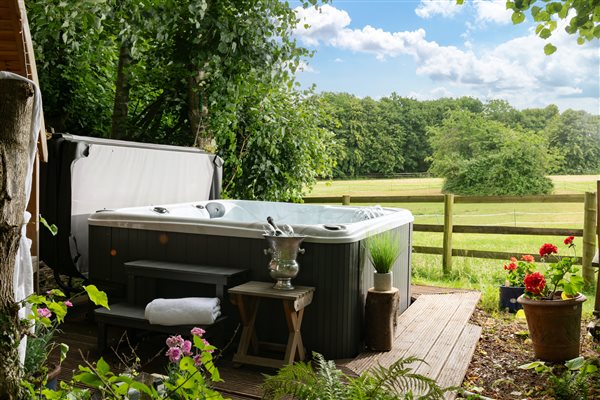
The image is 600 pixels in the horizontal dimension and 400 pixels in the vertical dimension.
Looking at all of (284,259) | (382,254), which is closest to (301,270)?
(284,259)

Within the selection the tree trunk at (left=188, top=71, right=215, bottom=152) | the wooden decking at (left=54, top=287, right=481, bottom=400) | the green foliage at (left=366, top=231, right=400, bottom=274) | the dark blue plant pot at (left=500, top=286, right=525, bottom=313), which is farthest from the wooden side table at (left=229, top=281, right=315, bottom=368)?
the tree trunk at (left=188, top=71, right=215, bottom=152)

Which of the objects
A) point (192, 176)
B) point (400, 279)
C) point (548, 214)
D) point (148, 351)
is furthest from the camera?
point (548, 214)

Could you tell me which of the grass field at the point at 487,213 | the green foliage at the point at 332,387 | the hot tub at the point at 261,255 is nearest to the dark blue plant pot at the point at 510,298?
the hot tub at the point at 261,255

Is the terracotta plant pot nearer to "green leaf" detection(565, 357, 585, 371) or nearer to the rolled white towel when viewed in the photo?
"green leaf" detection(565, 357, 585, 371)

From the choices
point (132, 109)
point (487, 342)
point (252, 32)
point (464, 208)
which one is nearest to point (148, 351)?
point (487, 342)

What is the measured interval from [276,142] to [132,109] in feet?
5.55

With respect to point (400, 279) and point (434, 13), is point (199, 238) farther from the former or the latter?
point (434, 13)

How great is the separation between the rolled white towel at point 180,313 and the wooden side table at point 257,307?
0.48ft

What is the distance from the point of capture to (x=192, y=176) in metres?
5.39

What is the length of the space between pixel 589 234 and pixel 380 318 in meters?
2.92

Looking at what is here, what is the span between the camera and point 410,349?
130 inches

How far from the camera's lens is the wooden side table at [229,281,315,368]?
294 cm

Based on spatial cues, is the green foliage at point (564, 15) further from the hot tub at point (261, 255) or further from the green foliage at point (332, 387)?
the green foliage at point (332, 387)

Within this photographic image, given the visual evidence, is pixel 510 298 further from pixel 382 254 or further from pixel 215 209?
pixel 215 209
